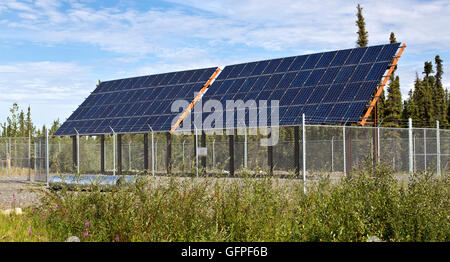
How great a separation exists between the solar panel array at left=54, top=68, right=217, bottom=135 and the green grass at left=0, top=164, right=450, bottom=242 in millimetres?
17644

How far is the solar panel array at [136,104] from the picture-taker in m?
28.6

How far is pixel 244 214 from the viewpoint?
8312mm

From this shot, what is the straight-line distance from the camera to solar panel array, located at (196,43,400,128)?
865 inches

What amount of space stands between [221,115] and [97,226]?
59.0 feet

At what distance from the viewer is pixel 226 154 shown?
31234 mm

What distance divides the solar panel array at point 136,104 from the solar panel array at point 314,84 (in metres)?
2.21

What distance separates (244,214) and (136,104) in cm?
2377

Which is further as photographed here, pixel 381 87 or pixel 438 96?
pixel 438 96

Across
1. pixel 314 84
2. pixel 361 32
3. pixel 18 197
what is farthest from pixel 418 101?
pixel 18 197
